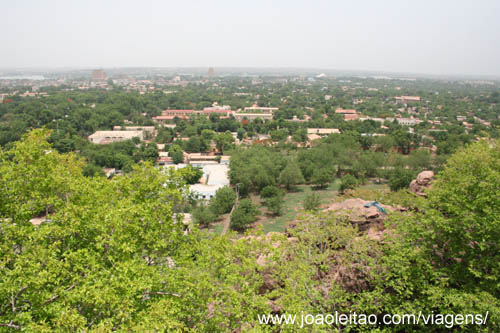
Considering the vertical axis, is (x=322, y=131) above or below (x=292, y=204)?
above

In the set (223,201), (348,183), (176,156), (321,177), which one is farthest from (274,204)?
(176,156)

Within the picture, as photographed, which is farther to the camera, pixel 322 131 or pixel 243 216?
pixel 322 131

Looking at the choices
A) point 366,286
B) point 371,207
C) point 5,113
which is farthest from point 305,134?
point 5,113

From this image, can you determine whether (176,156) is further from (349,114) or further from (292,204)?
(349,114)

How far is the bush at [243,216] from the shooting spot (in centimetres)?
2230

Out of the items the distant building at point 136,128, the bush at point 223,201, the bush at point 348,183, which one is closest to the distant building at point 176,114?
the distant building at point 136,128

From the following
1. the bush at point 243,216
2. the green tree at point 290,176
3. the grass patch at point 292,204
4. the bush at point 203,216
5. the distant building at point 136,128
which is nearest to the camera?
the bush at point 243,216

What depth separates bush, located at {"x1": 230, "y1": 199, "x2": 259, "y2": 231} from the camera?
22297 millimetres

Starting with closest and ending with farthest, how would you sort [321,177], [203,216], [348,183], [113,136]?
[203,216] → [348,183] → [321,177] → [113,136]

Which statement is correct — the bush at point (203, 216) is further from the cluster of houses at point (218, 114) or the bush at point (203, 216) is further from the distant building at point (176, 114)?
the distant building at point (176, 114)

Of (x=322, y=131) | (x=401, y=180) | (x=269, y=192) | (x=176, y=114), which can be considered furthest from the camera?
(x=176, y=114)

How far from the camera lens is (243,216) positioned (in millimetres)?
22391

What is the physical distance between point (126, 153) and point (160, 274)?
33404 mm

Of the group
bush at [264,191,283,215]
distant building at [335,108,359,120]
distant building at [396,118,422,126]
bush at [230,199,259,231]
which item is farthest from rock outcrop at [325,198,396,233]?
distant building at [335,108,359,120]
